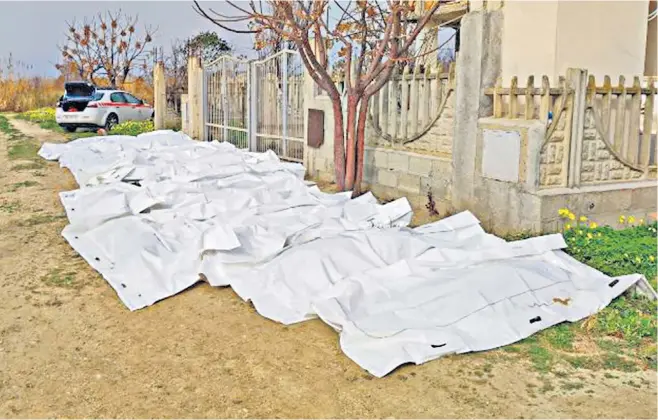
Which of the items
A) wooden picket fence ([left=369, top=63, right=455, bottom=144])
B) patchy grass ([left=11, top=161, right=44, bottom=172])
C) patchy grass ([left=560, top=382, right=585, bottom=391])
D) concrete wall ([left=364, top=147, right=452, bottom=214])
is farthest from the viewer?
patchy grass ([left=11, top=161, right=44, bottom=172])

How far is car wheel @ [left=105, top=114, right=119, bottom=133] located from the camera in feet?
64.8

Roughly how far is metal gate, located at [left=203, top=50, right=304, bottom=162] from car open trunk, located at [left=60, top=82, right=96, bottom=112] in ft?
21.5

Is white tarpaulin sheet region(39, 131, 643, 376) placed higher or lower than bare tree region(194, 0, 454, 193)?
lower

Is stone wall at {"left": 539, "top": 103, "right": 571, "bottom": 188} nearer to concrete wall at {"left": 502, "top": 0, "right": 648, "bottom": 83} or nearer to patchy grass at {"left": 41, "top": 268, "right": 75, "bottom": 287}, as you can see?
concrete wall at {"left": 502, "top": 0, "right": 648, "bottom": 83}

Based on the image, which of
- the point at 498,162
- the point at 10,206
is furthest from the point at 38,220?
the point at 498,162

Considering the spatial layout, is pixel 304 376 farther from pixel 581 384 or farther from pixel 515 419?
pixel 581 384

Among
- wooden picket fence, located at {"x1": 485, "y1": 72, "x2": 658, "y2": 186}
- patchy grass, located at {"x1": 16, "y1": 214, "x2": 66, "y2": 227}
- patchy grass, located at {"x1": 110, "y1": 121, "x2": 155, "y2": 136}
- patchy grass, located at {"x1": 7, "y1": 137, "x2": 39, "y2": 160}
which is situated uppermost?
wooden picket fence, located at {"x1": 485, "y1": 72, "x2": 658, "y2": 186}

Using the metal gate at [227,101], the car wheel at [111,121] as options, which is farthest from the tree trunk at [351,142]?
the car wheel at [111,121]

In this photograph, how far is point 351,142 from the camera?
8461mm

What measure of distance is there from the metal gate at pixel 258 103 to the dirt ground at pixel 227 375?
6.46 meters

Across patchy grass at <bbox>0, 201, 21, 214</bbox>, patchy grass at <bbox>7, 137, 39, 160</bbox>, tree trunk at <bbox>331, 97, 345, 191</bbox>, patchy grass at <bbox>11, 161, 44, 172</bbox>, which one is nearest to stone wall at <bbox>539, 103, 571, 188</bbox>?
tree trunk at <bbox>331, 97, 345, 191</bbox>

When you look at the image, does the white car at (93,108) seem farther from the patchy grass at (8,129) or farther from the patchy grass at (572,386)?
the patchy grass at (572,386)

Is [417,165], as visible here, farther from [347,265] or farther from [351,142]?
[347,265]

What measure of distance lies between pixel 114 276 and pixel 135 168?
406cm
